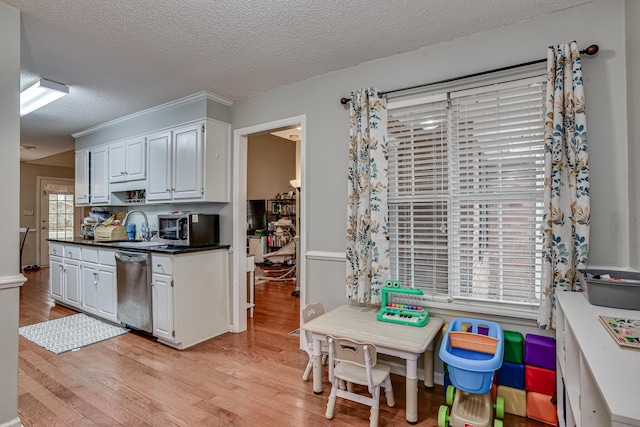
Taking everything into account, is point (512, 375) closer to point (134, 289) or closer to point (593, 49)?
point (593, 49)

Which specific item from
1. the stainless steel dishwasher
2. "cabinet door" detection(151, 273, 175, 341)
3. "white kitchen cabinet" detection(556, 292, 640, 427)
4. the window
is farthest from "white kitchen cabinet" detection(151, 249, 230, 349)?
"white kitchen cabinet" detection(556, 292, 640, 427)

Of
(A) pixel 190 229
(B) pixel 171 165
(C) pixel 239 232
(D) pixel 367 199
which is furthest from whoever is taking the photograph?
(B) pixel 171 165

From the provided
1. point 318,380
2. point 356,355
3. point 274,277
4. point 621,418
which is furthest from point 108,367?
point 274,277

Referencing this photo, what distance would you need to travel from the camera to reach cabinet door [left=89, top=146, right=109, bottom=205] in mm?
4574

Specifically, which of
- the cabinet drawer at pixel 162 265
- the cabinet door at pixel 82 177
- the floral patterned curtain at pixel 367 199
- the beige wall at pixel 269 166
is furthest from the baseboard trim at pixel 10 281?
the beige wall at pixel 269 166

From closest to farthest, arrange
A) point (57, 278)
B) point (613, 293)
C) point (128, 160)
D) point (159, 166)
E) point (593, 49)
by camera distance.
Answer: point (613, 293) → point (593, 49) → point (159, 166) → point (128, 160) → point (57, 278)

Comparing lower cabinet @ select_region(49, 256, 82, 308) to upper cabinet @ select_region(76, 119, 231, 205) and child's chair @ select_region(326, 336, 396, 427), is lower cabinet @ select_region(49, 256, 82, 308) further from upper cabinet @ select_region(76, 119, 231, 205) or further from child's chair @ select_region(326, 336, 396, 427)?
child's chair @ select_region(326, 336, 396, 427)

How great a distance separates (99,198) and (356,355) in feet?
14.5

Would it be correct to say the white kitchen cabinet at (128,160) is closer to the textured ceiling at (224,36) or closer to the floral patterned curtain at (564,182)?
the textured ceiling at (224,36)

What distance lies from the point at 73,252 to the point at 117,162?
1297 mm

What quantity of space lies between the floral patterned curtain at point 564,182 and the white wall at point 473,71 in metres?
0.14

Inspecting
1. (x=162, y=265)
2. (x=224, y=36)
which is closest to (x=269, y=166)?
(x=162, y=265)

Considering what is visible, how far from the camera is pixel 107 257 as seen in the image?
382cm

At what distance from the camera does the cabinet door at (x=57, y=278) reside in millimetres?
4531
